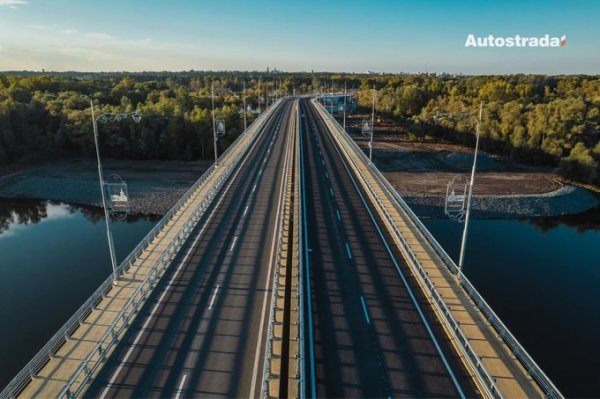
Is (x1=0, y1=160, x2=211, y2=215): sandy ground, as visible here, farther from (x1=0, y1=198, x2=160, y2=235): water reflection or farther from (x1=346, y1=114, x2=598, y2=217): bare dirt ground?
(x1=346, y1=114, x2=598, y2=217): bare dirt ground

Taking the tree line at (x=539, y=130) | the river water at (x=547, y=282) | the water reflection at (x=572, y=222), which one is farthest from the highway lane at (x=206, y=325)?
the tree line at (x=539, y=130)

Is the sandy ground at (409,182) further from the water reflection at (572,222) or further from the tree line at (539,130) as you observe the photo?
the tree line at (539,130)

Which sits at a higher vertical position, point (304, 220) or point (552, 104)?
point (552, 104)

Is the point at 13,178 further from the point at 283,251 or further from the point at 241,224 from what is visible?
the point at 283,251

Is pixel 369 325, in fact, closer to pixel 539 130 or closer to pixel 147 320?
pixel 147 320

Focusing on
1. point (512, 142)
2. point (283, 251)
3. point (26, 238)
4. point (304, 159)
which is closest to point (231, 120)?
point (304, 159)

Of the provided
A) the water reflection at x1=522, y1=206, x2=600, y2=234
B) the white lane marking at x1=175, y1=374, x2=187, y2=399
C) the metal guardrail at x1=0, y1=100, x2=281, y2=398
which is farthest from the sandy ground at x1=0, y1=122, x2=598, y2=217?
the white lane marking at x1=175, y1=374, x2=187, y2=399
